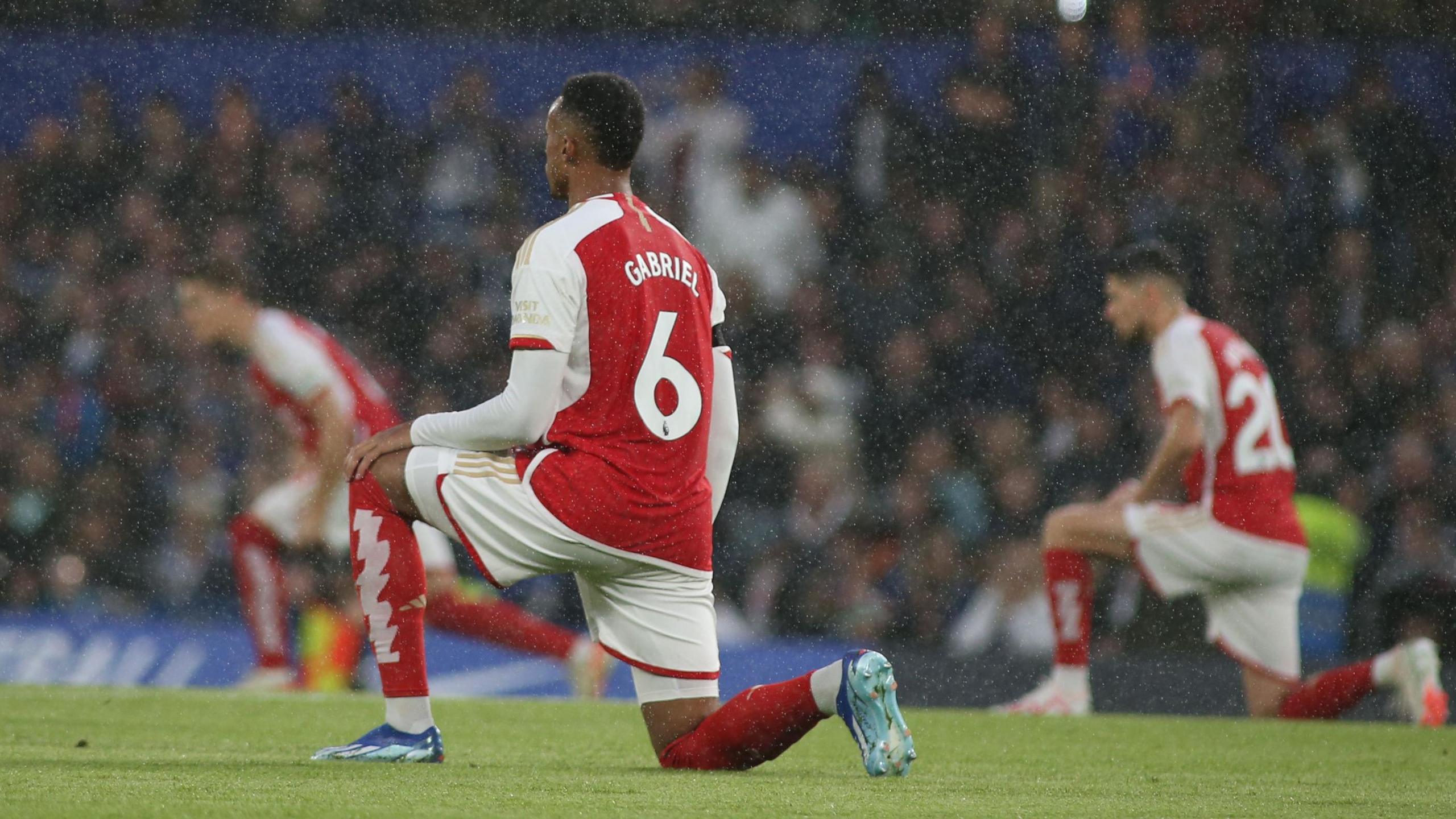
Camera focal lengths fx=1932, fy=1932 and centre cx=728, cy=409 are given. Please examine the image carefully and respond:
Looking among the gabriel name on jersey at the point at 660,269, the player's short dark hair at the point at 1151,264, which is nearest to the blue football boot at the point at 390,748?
the gabriel name on jersey at the point at 660,269

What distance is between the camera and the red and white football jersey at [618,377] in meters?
4.46

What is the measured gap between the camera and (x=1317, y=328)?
1128cm

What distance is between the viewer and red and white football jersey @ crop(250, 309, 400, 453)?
26.5ft

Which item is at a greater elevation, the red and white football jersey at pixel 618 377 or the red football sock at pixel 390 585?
the red and white football jersey at pixel 618 377

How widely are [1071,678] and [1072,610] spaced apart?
0.28m

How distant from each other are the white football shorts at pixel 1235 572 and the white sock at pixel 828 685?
3730 millimetres

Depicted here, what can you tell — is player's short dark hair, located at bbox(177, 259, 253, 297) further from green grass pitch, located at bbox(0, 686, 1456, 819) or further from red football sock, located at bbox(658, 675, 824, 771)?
red football sock, located at bbox(658, 675, 824, 771)

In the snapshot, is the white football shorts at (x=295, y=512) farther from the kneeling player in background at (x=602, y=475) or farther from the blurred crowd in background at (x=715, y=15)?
the blurred crowd in background at (x=715, y=15)

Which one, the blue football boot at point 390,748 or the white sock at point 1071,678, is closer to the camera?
the blue football boot at point 390,748

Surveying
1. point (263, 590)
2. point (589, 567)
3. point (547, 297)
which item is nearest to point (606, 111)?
point (547, 297)

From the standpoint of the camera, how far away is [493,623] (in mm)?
7859

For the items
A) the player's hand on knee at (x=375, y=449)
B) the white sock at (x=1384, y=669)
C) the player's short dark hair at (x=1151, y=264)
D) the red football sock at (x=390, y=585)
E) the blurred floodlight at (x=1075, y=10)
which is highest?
the blurred floodlight at (x=1075, y=10)

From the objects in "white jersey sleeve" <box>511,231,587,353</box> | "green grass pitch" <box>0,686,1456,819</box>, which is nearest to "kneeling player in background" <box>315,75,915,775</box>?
"white jersey sleeve" <box>511,231,587,353</box>

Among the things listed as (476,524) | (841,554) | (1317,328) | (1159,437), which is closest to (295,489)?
(841,554)
